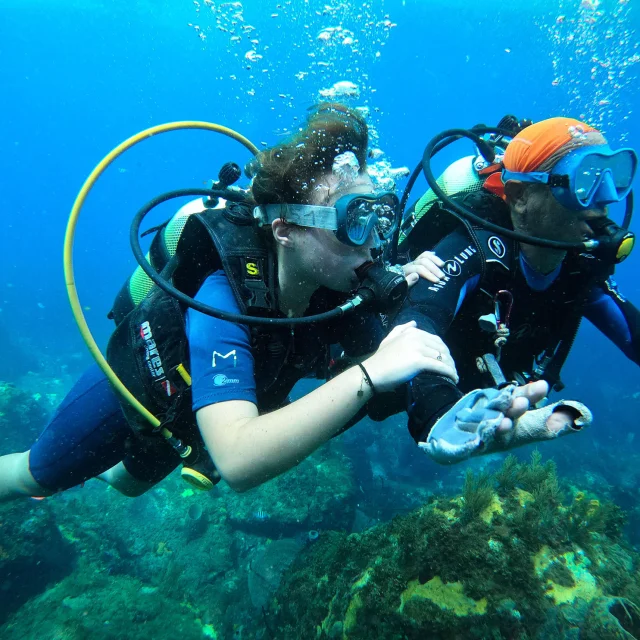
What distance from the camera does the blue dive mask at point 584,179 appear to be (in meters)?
2.20

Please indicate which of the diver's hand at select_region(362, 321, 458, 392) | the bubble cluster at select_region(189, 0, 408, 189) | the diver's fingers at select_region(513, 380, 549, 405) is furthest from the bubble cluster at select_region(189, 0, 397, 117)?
the diver's fingers at select_region(513, 380, 549, 405)

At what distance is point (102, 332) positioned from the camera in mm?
30016

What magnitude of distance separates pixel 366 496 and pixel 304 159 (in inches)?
380

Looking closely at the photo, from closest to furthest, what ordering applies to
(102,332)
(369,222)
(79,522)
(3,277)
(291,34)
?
(369,222) → (79,522) → (102,332) → (291,34) → (3,277)

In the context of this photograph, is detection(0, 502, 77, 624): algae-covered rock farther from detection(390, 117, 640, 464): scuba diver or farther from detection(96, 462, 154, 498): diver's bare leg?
detection(390, 117, 640, 464): scuba diver

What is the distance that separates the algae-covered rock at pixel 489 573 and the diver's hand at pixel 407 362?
113 inches

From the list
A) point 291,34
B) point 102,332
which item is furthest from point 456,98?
point 102,332

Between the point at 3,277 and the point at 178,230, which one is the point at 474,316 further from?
the point at 3,277

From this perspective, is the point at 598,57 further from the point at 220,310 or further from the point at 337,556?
the point at 220,310

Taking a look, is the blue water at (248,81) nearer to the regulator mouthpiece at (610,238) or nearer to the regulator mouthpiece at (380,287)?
the regulator mouthpiece at (380,287)

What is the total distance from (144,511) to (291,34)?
160ft

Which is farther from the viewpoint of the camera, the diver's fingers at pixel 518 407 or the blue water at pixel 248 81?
the blue water at pixel 248 81

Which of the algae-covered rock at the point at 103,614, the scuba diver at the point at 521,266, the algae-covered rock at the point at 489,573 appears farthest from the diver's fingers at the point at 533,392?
the algae-covered rock at the point at 103,614

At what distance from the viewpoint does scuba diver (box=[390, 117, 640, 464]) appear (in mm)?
1763
